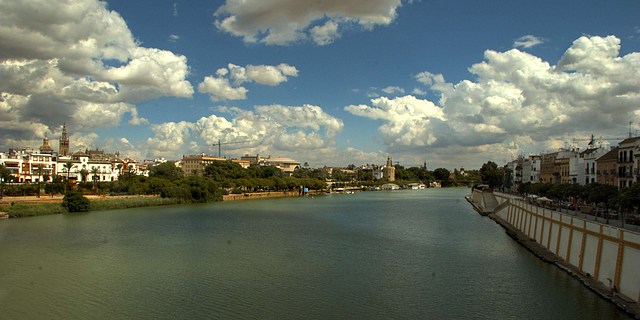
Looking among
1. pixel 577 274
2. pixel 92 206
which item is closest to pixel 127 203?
pixel 92 206

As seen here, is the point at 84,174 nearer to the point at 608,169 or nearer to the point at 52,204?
the point at 52,204

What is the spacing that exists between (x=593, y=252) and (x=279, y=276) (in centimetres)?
1033

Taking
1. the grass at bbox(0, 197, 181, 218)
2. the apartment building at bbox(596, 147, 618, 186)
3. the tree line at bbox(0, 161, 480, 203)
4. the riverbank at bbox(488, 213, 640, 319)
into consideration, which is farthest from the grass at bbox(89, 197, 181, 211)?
the apartment building at bbox(596, 147, 618, 186)

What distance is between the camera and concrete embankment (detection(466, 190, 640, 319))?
12.7 metres

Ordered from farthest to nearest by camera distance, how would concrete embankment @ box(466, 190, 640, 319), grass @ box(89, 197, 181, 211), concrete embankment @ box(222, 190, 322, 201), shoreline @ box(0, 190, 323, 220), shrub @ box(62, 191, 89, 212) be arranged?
concrete embankment @ box(222, 190, 322, 201) < grass @ box(89, 197, 181, 211) < shrub @ box(62, 191, 89, 212) < shoreline @ box(0, 190, 323, 220) < concrete embankment @ box(466, 190, 640, 319)

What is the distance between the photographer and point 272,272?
18281mm

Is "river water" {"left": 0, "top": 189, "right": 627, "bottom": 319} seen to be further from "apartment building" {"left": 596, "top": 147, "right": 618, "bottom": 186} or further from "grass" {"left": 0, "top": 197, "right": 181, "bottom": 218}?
"apartment building" {"left": 596, "top": 147, "right": 618, "bottom": 186}

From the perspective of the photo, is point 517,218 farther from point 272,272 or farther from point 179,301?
point 179,301

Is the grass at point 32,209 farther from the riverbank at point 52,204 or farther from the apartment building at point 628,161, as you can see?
the apartment building at point 628,161

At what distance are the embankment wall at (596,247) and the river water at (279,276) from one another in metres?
0.71

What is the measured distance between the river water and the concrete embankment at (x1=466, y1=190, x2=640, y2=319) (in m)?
0.45

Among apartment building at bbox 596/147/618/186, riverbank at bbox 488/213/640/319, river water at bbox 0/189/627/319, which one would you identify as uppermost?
apartment building at bbox 596/147/618/186

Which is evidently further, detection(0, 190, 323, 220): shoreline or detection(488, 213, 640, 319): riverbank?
detection(0, 190, 323, 220): shoreline

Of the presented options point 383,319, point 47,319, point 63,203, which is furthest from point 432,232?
point 63,203
